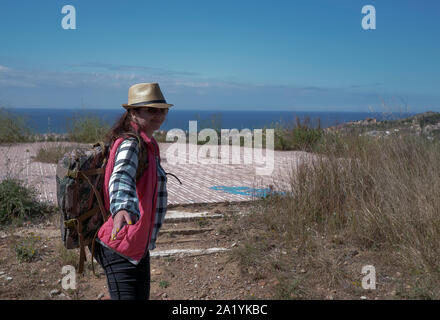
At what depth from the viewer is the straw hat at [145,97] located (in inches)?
97.2

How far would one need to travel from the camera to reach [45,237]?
455 centimetres

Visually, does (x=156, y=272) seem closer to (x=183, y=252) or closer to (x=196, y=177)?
(x=183, y=252)

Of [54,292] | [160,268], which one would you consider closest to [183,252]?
[160,268]

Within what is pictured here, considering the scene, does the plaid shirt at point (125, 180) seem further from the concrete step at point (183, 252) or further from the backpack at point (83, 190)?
the concrete step at point (183, 252)

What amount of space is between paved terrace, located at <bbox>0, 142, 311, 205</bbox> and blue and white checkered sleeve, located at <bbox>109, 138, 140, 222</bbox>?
3.24m

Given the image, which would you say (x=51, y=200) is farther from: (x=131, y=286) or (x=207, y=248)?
(x=131, y=286)

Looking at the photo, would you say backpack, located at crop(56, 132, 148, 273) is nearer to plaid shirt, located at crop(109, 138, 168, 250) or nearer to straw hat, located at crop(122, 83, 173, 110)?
plaid shirt, located at crop(109, 138, 168, 250)

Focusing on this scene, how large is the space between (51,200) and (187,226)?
2.01 metres

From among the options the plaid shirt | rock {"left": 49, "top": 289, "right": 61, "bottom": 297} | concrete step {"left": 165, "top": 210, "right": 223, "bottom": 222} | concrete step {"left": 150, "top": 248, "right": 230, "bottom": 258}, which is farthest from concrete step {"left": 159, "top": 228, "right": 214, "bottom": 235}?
the plaid shirt

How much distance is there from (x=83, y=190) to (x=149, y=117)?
574 mm

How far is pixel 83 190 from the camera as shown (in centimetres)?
226

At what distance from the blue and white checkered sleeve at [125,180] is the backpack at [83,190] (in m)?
0.08
